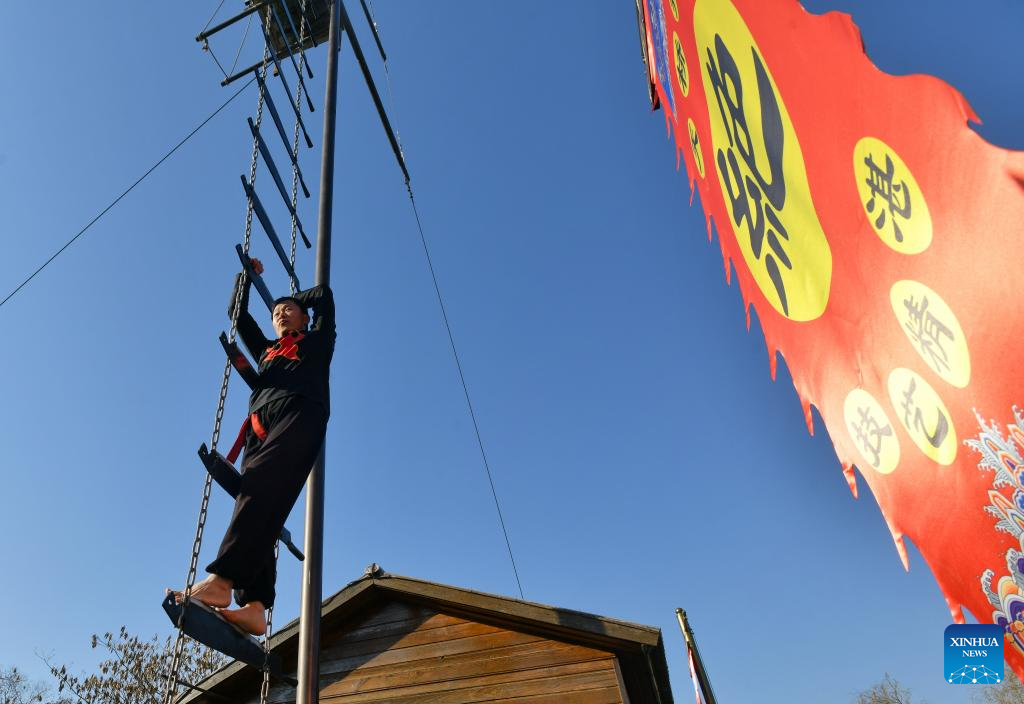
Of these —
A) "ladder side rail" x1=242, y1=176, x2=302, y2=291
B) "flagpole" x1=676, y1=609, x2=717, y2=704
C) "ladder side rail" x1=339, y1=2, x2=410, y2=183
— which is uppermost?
"ladder side rail" x1=339, y1=2, x2=410, y2=183

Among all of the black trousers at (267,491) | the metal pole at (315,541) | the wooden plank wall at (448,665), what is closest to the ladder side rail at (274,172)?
the metal pole at (315,541)

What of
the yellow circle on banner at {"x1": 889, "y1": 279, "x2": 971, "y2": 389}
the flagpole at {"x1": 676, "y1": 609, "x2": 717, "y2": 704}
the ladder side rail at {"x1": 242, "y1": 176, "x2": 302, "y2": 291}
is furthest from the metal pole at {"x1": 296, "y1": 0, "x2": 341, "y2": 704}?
the flagpole at {"x1": 676, "y1": 609, "x2": 717, "y2": 704}

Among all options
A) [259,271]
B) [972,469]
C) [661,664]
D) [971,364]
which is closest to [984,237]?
[971,364]

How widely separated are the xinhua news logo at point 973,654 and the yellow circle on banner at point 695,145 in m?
4.38

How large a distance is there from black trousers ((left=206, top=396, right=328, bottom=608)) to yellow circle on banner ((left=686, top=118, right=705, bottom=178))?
4265mm

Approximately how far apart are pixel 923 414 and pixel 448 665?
620 cm

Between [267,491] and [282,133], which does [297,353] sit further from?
[282,133]

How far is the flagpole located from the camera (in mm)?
7188

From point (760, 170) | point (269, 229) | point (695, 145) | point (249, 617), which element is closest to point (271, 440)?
point (249, 617)

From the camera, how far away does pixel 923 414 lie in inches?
106

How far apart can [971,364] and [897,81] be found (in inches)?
40.1

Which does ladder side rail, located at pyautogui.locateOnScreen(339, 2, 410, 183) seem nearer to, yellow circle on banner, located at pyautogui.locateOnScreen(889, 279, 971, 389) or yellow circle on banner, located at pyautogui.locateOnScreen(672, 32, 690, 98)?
yellow circle on banner, located at pyautogui.locateOnScreen(672, 32, 690, 98)

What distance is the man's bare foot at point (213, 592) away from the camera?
318 centimetres

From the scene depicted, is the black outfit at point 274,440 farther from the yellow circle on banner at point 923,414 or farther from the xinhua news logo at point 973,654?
the xinhua news logo at point 973,654
